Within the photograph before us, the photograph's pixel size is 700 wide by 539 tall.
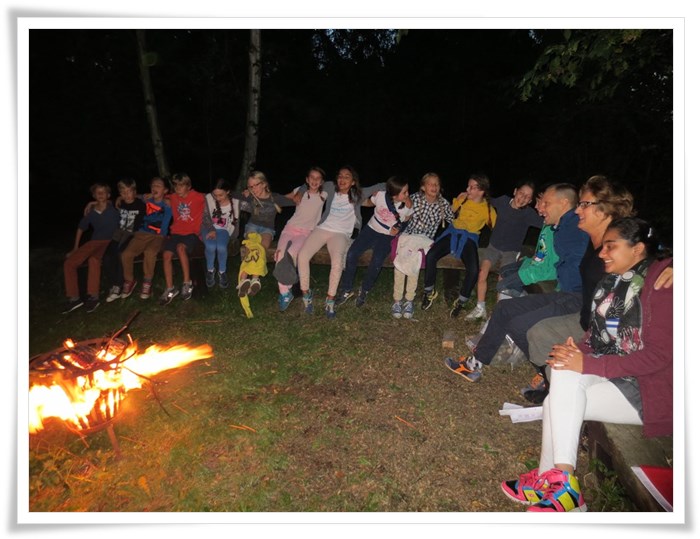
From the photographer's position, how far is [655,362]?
94.9 inches

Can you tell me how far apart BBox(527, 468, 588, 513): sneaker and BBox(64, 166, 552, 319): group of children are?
2.80 meters

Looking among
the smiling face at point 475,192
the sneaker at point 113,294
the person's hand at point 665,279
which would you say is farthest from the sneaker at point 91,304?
the person's hand at point 665,279

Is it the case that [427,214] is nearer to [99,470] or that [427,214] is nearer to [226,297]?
[226,297]

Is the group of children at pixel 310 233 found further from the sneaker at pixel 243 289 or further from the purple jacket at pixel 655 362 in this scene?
the purple jacket at pixel 655 362

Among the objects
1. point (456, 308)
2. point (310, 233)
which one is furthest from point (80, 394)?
point (456, 308)

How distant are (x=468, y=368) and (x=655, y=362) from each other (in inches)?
68.5

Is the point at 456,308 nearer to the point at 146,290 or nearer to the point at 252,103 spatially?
the point at 146,290

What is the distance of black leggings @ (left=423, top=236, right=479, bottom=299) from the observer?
5281mm

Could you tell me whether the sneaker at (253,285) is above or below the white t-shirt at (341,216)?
below

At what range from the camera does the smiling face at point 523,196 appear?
514cm

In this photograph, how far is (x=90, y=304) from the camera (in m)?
5.50

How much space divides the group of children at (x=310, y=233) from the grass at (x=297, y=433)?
62 cm
